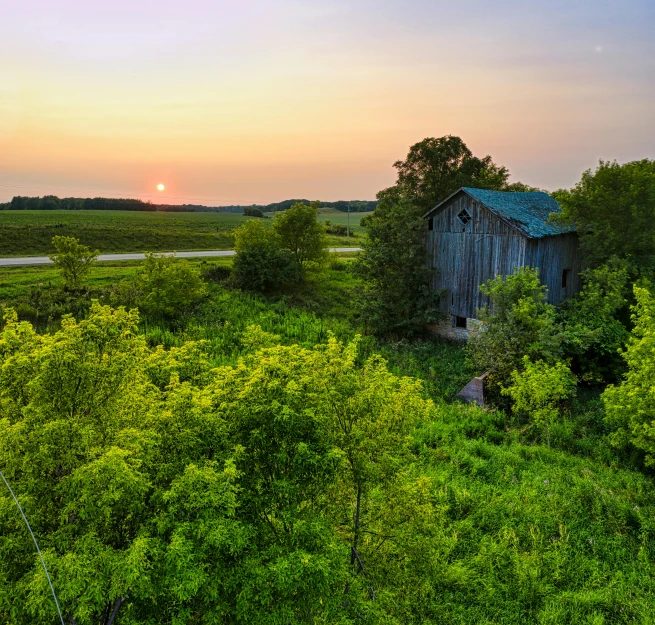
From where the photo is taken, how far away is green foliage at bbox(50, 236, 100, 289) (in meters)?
23.0

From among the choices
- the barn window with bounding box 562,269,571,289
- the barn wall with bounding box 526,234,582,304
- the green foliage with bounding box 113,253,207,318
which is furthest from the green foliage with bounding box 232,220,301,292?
the barn window with bounding box 562,269,571,289

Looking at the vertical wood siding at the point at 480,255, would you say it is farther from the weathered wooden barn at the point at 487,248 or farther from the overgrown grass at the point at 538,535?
the overgrown grass at the point at 538,535

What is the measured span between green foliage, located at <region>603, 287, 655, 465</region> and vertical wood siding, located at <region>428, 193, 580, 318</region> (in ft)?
24.1

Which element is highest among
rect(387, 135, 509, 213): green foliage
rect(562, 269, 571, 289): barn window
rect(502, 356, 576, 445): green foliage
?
rect(387, 135, 509, 213): green foliage

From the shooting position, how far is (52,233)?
3997cm

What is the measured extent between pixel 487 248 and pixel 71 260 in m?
21.4

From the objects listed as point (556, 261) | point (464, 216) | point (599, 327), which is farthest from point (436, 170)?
point (599, 327)

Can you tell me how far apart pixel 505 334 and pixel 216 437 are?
15840 millimetres

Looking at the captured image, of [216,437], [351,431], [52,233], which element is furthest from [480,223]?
[52,233]

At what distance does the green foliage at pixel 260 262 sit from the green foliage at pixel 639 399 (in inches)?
785

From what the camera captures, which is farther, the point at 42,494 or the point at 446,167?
the point at 446,167

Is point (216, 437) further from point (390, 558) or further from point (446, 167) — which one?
point (446, 167)

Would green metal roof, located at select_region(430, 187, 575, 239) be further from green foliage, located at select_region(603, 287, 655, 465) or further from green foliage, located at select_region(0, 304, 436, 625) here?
green foliage, located at select_region(0, 304, 436, 625)

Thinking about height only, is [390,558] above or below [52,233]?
below
